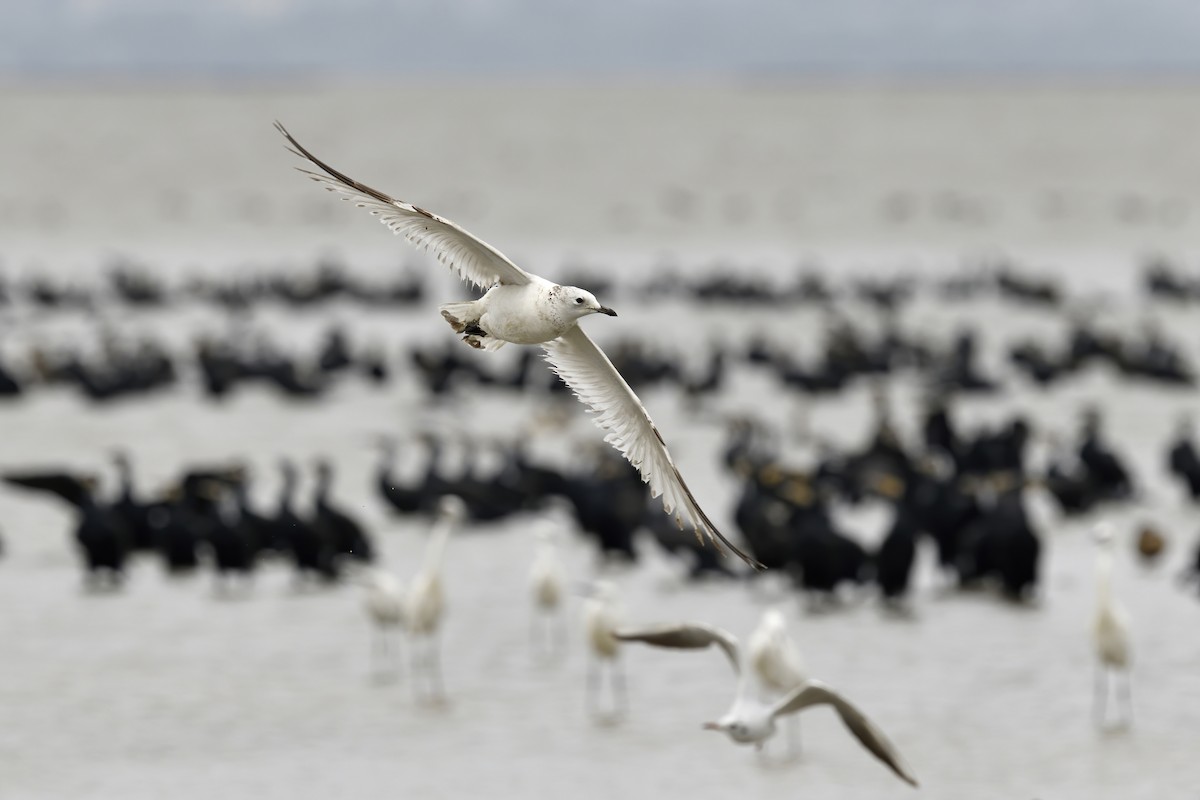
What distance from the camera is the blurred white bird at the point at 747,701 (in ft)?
26.8

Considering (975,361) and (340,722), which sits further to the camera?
(975,361)

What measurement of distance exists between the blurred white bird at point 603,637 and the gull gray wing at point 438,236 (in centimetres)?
Result: 570

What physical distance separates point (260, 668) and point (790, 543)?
396cm

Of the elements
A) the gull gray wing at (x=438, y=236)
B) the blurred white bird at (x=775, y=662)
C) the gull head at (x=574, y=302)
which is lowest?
the blurred white bird at (x=775, y=662)

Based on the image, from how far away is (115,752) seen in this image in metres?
11.8

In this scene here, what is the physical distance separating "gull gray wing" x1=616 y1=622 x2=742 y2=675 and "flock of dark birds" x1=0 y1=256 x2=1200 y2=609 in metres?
6.11

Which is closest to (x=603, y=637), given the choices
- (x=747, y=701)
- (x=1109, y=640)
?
(x=1109, y=640)

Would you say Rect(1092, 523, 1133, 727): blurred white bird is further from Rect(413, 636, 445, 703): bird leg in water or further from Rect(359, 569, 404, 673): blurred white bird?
Rect(359, 569, 404, 673): blurred white bird

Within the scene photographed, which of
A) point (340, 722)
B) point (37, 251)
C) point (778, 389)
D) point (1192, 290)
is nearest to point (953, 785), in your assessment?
point (340, 722)

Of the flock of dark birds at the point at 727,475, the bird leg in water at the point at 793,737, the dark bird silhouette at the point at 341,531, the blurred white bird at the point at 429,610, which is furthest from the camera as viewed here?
the dark bird silhouette at the point at 341,531

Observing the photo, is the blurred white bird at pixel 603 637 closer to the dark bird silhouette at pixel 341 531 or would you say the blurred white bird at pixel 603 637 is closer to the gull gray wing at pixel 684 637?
the dark bird silhouette at pixel 341 531

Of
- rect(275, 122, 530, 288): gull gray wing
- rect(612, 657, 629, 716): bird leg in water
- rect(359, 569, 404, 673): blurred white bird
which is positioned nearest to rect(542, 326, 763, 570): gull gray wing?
rect(275, 122, 530, 288): gull gray wing

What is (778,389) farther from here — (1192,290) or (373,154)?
(373,154)

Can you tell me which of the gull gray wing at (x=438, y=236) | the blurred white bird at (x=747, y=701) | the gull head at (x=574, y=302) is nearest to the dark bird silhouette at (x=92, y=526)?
the blurred white bird at (x=747, y=701)
